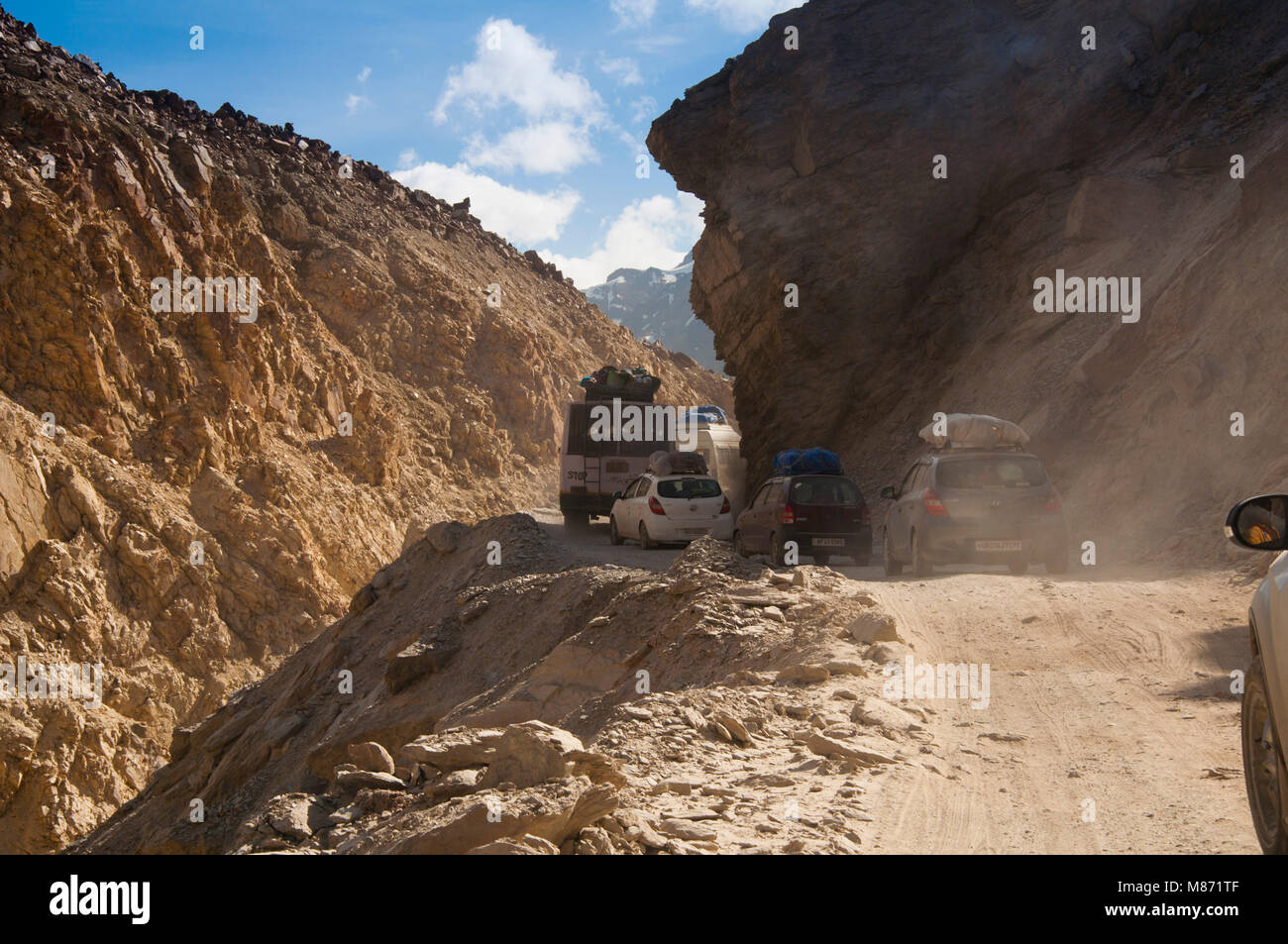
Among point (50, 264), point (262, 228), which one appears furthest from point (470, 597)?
point (262, 228)

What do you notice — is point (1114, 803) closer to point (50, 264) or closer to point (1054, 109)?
point (1054, 109)

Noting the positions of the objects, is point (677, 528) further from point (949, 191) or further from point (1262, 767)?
point (1262, 767)

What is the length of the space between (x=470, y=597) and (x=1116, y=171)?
63.1 feet

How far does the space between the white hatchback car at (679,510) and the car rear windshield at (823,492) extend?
11.3 feet

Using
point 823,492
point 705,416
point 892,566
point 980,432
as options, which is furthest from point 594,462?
point 705,416

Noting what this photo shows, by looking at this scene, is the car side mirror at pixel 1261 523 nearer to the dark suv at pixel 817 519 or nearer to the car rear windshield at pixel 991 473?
the car rear windshield at pixel 991 473

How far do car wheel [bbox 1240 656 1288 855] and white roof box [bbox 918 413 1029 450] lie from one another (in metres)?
12.8

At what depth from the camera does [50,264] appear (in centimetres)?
3139

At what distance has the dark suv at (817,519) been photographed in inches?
626

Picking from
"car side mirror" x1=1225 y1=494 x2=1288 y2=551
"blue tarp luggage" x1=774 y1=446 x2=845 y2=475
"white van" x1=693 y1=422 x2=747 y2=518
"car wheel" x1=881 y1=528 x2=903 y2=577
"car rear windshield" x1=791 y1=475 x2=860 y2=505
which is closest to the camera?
"car side mirror" x1=1225 y1=494 x2=1288 y2=551

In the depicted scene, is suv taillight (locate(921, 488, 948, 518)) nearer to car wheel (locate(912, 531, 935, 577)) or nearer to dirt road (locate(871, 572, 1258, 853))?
car wheel (locate(912, 531, 935, 577))

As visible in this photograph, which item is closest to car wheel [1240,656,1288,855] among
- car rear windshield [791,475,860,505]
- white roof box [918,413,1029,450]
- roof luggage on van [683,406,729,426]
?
car rear windshield [791,475,860,505]

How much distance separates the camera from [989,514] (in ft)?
43.0

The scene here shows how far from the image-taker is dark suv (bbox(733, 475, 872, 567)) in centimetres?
1591
